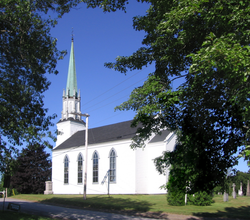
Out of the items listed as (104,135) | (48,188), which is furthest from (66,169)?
(104,135)

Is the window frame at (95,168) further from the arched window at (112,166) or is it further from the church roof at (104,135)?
the arched window at (112,166)

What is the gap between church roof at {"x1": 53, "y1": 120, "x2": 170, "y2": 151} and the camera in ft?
119

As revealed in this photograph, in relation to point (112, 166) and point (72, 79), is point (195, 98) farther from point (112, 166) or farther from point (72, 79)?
point (72, 79)

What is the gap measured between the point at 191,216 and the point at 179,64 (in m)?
8.47

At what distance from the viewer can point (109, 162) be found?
37406mm

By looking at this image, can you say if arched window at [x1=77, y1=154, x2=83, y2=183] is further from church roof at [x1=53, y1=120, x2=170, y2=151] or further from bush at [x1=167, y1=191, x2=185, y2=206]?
bush at [x1=167, y1=191, x2=185, y2=206]

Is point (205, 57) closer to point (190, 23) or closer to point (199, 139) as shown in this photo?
point (190, 23)

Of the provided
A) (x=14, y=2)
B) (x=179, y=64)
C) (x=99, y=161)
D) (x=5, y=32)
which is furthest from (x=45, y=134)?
(x=99, y=161)

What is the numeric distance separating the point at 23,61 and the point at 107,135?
95.9 ft

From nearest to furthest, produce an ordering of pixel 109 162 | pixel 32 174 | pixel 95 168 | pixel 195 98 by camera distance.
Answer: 1. pixel 195 98
2. pixel 109 162
3. pixel 95 168
4. pixel 32 174

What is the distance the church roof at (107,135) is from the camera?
36169mm

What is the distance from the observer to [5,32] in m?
11.9

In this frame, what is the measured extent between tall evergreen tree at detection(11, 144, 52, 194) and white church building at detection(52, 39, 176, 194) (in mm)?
2170

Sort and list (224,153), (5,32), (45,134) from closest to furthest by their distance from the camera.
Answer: (224,153) → (5,32) → (45,134)
